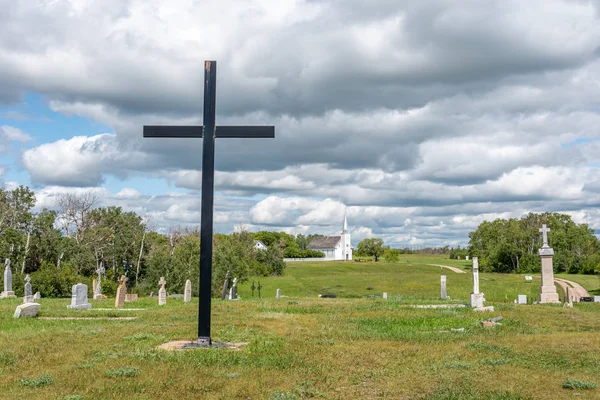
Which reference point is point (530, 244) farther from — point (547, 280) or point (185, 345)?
point (185, 345)

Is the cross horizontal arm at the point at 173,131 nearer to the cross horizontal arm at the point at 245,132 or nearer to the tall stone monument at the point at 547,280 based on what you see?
the cross horizontal arm at the point at 245,132

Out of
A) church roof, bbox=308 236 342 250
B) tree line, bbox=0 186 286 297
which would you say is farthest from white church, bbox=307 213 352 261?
tree line, bbox=0 186 286 297

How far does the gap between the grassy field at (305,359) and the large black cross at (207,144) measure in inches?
46.1

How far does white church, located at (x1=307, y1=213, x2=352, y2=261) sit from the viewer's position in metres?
162

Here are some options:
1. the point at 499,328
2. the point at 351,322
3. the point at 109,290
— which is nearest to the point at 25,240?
the point at 109,290

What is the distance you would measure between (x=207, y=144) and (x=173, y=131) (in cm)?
93

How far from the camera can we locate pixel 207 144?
12.5 metres

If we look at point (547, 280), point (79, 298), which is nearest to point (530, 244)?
point (547, 280)

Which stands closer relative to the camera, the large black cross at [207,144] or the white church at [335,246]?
the large black cross at [207,144]

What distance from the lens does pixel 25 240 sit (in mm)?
58125

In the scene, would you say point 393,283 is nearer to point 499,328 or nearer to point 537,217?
point 499,328

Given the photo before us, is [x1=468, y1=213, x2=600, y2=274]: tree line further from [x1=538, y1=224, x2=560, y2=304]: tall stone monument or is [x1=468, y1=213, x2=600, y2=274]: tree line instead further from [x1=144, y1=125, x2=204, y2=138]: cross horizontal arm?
[x1=144, y1=125, x2=204, y2=138]: cross horizontal arm

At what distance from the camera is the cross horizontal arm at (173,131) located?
12.6 m

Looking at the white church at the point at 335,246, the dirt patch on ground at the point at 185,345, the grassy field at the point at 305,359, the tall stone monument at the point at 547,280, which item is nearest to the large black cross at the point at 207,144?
the dirt patch on ground at the point at 185,345
